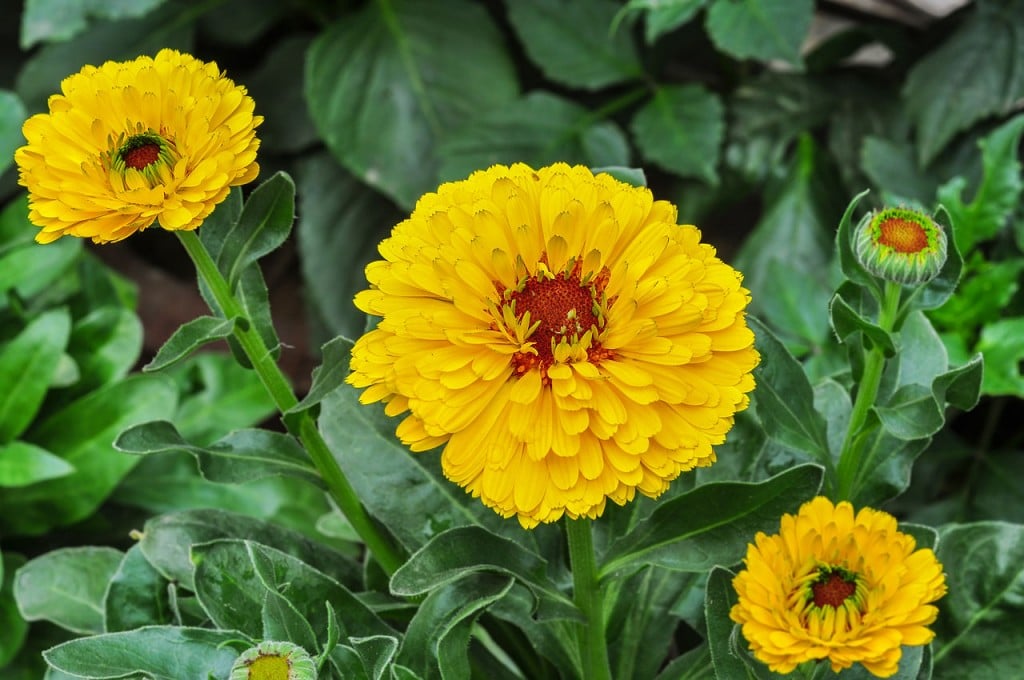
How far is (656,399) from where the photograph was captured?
441 millimetres

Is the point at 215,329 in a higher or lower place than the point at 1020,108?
higher

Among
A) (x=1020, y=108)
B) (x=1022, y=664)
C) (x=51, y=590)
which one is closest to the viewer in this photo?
(x=1022, y=664)

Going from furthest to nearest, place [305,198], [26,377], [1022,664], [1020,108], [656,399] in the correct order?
[305,198] < [1020,108] < [26,377] < [1022,664] < [656,399]

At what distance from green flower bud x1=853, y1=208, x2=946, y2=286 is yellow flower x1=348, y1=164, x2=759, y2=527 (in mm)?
93

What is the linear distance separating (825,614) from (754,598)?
0.03 m

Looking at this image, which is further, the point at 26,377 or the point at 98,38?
the point at 98,38

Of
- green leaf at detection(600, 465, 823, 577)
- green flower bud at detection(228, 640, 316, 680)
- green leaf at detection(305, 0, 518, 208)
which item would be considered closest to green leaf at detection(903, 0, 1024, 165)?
green leaf at detection(305, 0, 518, 208)

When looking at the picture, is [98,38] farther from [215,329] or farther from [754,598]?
[754,598]

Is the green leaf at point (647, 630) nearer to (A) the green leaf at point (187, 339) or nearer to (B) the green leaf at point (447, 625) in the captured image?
(B) the green leaf at point (447, 625)

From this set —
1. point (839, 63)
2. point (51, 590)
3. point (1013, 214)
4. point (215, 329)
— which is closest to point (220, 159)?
point (215, 329)

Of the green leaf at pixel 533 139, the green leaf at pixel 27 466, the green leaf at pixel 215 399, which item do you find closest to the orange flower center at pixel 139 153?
the green leaf at pixel 27 466

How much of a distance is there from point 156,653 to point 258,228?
23 cm

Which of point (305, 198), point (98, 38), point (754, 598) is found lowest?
point (305, 198)

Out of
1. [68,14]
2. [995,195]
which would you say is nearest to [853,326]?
[995,195]
